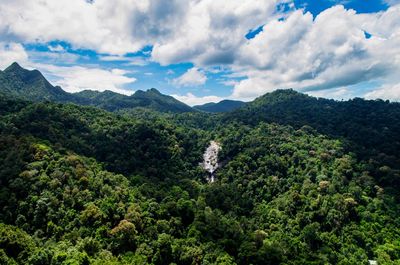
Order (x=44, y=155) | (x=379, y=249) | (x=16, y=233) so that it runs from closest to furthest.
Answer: (x=16, y=233)
(x=379, y=249)
(x=44, y=155)

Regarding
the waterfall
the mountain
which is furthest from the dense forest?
the waterfall

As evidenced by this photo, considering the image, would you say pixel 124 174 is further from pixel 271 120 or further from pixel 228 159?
pixel 271 120

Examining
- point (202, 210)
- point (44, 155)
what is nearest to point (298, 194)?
point (202, 210)

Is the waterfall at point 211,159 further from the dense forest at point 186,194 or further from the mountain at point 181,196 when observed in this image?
the mountain at point 181,196

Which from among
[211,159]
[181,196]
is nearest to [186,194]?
[181,196]

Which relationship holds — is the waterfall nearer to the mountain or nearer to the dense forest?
the dense forest

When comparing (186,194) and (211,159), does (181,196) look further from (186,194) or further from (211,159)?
(211,159)
